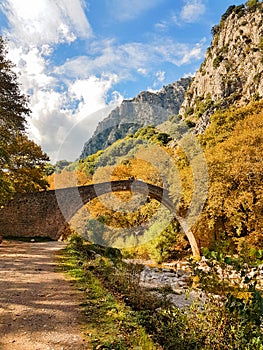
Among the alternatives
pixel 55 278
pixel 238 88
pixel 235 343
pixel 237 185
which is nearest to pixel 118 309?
pixel 235 343

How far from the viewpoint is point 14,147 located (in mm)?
16344

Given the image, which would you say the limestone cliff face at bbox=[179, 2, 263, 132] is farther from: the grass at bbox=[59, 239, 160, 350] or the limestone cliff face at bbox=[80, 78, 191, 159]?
the grass at bbox=[59, 239, 160, 350]

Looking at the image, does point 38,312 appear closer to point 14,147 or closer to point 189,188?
point 189,188

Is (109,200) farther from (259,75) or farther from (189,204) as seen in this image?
(259,75)

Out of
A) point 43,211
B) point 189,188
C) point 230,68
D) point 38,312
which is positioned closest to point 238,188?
point 189,188

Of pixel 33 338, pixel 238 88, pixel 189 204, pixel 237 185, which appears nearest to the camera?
pixel 33 338

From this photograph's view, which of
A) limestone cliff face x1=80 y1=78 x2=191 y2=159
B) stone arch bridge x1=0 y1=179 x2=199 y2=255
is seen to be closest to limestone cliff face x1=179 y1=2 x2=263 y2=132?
limestone cliff face x1=80 y1=78 x2=191 y2=159

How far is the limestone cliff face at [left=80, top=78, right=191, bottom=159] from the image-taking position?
18125mm

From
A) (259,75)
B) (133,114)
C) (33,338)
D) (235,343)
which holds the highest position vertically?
(259,75)

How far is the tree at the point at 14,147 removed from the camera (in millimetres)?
10930

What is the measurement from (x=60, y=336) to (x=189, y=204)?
36.6ft

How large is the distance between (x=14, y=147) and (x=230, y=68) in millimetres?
43826

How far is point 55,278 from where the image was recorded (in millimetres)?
5812

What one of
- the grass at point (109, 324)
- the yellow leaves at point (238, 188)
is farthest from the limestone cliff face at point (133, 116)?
the grass at point (109, 324)
